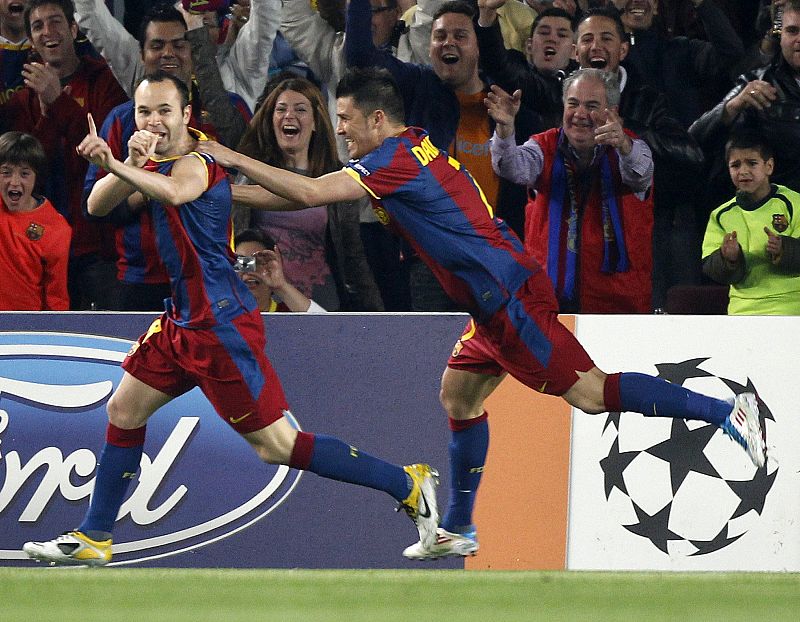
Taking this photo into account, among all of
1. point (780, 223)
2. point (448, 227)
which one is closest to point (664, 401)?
point (448, 227)

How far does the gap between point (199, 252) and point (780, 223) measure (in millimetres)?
3224

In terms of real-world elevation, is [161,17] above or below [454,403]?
above

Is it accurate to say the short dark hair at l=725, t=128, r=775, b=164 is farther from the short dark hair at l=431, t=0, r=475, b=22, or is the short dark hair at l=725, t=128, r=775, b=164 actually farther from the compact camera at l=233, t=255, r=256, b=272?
the compact camera at l=233, t=255, r=256, b=272

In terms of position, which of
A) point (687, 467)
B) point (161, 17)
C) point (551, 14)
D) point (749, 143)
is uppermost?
point (551, 14)

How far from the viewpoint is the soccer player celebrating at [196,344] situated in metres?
6.09

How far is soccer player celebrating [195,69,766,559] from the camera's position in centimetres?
617

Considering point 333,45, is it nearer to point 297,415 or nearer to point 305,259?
point 305,259

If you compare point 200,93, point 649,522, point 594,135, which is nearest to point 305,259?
point 200,93

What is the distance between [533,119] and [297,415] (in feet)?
7.52

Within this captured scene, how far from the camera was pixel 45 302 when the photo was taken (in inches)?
300

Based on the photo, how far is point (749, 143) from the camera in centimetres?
753

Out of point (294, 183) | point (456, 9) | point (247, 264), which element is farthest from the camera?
point (456, 9)

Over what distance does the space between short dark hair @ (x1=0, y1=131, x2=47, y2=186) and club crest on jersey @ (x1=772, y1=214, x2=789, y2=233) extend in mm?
4045

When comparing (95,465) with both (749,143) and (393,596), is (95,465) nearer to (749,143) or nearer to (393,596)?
(393,596)
